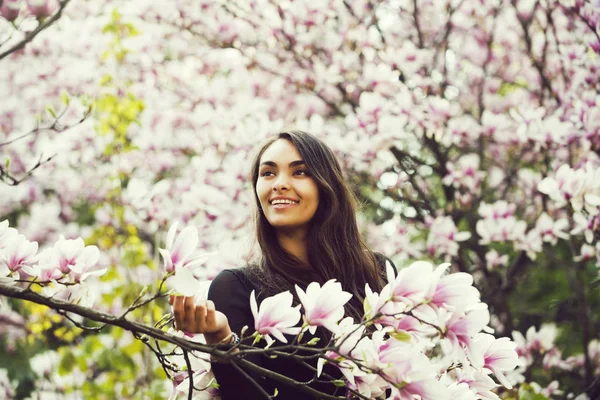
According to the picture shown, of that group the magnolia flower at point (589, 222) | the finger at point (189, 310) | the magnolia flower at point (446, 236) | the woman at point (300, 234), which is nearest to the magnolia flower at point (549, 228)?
the magnolia flower at point (446, 236)

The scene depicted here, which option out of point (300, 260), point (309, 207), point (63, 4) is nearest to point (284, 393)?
point (300, 260)

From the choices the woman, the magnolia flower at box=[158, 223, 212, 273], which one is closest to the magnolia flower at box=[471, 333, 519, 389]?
the woman

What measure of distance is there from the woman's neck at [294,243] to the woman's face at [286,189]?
0.02 meters

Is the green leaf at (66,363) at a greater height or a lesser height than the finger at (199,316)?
lesser

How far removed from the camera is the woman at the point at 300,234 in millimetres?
1793

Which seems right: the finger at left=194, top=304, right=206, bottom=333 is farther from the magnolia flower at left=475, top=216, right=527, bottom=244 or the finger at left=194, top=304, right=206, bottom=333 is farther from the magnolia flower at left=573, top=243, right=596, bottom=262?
the magnolia flower at left=573, top=243, right=596, bottom=262

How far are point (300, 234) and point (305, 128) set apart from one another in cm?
175

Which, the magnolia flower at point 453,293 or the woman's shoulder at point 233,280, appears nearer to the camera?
the magnolia flower at point 453,293

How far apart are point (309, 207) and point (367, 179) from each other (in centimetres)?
191

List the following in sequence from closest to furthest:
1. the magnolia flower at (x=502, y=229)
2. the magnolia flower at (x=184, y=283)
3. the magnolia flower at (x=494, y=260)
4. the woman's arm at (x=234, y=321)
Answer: the magnolia flower at (x=184, y=283) → the woman's arm at (x=234, y=321) → the magnolia flower at (x=502, y=229) → the magnolia flower at (x=494, y=260)

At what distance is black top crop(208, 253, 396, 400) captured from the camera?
4.90 ft

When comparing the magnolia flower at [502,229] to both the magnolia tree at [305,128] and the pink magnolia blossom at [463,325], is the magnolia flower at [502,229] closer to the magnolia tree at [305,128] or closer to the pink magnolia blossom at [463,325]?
the magnolia tree at [305,128]

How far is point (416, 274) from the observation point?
3.53 ft

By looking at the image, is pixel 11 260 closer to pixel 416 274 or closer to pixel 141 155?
pixel 416 274
